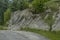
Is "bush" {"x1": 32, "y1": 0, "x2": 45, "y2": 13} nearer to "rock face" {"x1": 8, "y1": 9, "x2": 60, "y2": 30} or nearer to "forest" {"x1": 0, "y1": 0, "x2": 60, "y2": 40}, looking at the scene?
"forest" {"x1": 0, "y1": 0, "x2": 60, "y2": 40}

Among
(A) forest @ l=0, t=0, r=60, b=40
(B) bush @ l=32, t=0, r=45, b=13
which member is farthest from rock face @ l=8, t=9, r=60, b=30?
(B) bush @ l=32, t=0, r=45, b=13

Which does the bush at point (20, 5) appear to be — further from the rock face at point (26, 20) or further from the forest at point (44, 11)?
the rock face at point (26, 20)

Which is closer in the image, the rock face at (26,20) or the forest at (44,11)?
the forest at (44,11)

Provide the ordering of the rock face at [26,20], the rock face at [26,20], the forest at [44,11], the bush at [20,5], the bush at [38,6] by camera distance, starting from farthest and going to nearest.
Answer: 1. the bush at [20,5]
2. the bush at [38,6]
3. the rock face at [26,20]
4. the rock face at [26,20]
5. the forest at [44,11]

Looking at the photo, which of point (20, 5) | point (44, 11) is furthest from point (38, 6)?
point (20, 5)

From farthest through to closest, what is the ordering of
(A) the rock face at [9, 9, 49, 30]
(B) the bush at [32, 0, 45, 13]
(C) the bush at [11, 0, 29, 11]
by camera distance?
(C) the bush at [11, 0, 29, 11], (B) the bush at [32, 0, 45, 13], (A) the rock face at [9, 9, 49, 30]

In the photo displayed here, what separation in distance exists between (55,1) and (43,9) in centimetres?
511

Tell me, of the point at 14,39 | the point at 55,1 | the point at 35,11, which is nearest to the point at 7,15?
the point at 35,11

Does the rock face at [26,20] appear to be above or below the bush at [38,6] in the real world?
below

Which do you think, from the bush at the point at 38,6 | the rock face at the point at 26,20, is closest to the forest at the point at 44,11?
the bush at the point at 38,6

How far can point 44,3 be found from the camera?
49.5 m

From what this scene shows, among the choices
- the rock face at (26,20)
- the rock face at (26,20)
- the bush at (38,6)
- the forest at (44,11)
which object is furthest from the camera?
the bush at (38,6)

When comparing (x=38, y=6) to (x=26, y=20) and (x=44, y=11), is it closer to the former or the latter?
(x=44, y=11)

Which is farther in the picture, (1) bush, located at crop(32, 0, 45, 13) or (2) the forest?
(1) bush, located at crop(32, 0, 45, 13)
